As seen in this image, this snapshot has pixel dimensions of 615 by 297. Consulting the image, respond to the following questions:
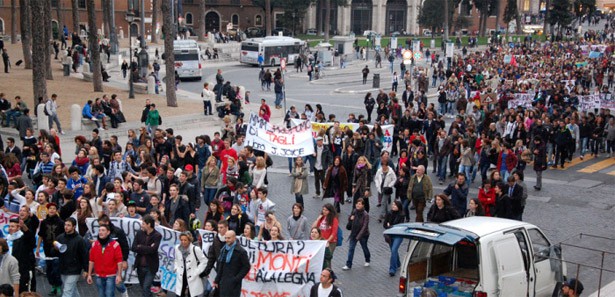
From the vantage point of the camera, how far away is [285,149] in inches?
788

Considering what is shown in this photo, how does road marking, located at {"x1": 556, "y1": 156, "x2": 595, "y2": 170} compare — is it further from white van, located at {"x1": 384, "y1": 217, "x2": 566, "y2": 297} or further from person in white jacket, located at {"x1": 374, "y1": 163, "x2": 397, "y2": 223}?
white van, located at {"x1": 384, "y1": 217, "x2": 566, "y2": 297}

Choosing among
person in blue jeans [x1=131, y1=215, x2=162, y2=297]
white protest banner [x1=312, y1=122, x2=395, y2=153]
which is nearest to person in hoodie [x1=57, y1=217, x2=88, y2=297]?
person in blue jeans [x1=131, y1=215, x2=162, y2=297]

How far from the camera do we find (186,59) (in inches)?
2028

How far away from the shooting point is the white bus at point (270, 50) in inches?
2459

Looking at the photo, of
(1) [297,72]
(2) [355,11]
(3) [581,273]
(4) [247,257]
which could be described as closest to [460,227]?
(4) [247,257]

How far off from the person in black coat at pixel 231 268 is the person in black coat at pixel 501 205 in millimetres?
5995

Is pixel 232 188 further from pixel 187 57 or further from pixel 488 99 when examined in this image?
pixel 187 57

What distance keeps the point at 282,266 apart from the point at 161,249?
1921 millimetres

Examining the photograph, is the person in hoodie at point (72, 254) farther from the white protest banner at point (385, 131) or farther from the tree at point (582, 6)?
the tree at point (582, 6)

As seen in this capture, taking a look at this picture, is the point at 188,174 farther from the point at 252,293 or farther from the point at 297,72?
the point at 297,72

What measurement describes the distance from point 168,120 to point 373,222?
16.4 metres

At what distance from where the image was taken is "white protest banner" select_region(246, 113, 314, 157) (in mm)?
19922

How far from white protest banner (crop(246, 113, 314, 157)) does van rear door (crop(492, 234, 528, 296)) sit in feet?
32.3

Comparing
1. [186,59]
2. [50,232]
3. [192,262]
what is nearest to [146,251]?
[192,262]
